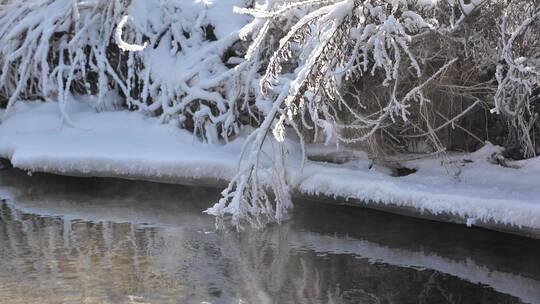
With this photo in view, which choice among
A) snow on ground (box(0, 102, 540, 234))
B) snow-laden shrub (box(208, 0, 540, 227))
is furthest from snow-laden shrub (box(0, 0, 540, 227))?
snow on ground (box(0, 102, 540, 234))

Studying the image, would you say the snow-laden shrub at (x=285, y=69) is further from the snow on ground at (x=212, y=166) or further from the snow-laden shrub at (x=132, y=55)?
the snow on ground at (x=212, y=166)

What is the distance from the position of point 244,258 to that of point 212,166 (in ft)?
5.86

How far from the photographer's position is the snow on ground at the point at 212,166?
616 cm

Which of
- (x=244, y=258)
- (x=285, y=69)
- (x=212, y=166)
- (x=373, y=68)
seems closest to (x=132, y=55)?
(x=285, y=69)

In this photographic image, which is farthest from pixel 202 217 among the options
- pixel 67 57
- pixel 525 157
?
pixel 67 57

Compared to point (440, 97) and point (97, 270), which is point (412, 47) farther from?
point (97, 270)

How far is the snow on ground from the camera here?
6164mm

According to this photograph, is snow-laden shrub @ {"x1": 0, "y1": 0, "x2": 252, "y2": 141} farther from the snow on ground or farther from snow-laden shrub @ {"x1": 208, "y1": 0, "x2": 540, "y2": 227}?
snow-laden shrub @ {"x1": 208, "y1": 0, "x2": 540, "y2": 227}

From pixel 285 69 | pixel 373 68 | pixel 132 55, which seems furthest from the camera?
pixel 132 55

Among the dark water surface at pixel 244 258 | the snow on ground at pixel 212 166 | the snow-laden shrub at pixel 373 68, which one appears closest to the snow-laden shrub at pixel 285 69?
the snow-laden shrub at pixel 373 68

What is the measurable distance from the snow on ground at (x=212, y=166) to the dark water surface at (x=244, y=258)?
0.96 feet

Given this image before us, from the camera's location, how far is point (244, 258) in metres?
5.86

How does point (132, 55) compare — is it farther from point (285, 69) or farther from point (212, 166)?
point (212, 166)

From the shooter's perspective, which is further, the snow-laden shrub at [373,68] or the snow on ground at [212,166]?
the snow on ground at [212,166]
